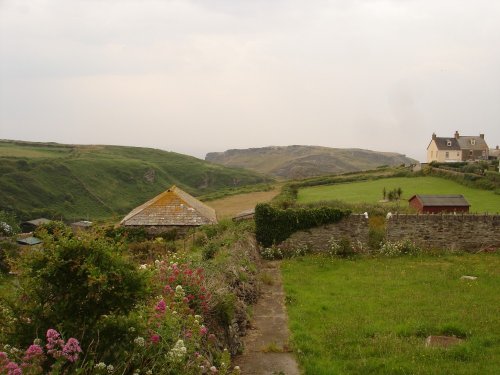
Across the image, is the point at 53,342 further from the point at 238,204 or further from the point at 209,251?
the point at 238,204

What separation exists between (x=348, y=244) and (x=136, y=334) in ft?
55.9

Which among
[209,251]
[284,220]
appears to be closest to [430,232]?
[284,220]

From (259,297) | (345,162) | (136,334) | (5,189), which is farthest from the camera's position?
(345,162)

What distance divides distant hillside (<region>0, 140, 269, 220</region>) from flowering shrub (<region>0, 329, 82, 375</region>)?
75355mm

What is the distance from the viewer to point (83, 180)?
103 metres

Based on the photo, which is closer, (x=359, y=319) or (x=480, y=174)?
(x=359, y=319)

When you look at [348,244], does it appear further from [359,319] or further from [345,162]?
[345,162]

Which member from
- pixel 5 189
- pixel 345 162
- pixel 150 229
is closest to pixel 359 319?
pixel 150 229

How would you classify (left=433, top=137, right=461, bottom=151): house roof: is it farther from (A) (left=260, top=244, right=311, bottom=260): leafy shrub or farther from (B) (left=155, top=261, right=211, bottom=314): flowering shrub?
(B) (left=155, top=261, right=211, bottom=314): flowering shrub

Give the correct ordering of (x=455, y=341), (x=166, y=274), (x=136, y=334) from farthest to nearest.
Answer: (x=455, y=341) < (x=166, y=274) < (x=136, y=334)

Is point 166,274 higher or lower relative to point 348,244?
higher

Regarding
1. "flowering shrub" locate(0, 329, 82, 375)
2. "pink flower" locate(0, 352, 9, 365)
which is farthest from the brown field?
"pink flower" locate(0, 352, 9, 365)

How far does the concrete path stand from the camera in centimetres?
838

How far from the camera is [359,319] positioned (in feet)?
36.1
